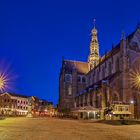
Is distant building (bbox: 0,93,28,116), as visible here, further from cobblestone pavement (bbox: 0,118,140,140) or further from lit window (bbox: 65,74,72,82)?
cobblestone pavement (bbox: 0,118,140,140)

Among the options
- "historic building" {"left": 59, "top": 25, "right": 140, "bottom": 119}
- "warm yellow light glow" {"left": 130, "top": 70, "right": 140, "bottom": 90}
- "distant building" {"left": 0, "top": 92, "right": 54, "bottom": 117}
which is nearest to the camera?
"historic building" {"left": 59, "top": 25, "right": 140, "bottom": 119}

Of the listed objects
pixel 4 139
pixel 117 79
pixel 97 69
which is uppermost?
pixel 97 69

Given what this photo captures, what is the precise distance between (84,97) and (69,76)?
2586 centimetres

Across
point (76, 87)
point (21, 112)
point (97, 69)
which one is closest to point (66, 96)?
point (76, 87)

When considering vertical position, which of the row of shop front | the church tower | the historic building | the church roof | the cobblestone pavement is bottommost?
the cobblestone pavement

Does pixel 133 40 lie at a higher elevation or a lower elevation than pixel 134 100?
higher

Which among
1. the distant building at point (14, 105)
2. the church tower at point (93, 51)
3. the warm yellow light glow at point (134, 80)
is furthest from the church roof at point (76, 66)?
the warm yellow light glow at point (134, 80)

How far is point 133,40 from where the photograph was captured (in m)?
81.1

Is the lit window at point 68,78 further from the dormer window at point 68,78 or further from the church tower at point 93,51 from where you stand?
the church tower at point 93,51

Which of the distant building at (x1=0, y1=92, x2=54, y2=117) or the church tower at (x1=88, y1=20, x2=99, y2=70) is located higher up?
the church tower at (x1=88, y1=20, x2=99, y2=70)

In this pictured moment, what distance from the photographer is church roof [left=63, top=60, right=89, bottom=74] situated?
4838 inches

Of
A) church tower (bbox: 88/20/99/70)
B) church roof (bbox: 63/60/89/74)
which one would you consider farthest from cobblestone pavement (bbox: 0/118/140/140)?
church tower (bbox: 88/20/99/70)

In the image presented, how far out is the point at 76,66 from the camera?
414ft

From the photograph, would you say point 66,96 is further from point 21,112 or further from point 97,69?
point 21,112
